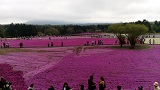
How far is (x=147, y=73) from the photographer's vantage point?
3103 centimetres

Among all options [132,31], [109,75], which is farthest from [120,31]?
[109,75]

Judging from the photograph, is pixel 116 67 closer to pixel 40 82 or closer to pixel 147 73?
pixel 147 73

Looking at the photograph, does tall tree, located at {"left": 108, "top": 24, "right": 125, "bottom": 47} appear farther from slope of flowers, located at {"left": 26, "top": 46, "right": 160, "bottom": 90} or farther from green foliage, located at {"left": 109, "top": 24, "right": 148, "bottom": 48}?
slope of flowers, located at {"left": 26, "top": 46, "right": 160, "bottom": 90}

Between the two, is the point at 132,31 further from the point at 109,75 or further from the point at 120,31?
the point at 109,75

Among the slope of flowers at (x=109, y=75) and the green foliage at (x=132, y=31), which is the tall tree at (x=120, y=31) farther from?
the slope of flowers at (x=109, y=75)

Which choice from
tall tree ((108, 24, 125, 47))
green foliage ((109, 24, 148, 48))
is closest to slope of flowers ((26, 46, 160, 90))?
green foliage ((109, 24, 148, 48))

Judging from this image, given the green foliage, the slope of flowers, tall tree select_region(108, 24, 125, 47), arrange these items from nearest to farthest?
1. the slope of flowers
2. the green foliage
3. tall tree select_region(108, 24, 125, 47)

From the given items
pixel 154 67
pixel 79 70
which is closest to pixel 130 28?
pixel 154 67

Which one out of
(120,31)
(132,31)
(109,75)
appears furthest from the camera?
(120,31)

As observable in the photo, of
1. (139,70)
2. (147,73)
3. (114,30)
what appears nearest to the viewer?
(147,73)

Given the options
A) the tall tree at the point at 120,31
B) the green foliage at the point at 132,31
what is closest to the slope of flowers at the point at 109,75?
the green foliage at the point at 132,31

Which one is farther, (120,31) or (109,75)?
(120,31)

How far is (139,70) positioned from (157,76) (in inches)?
162

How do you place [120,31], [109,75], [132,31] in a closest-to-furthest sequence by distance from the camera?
[109,75]
[132,31]
[120,31]
